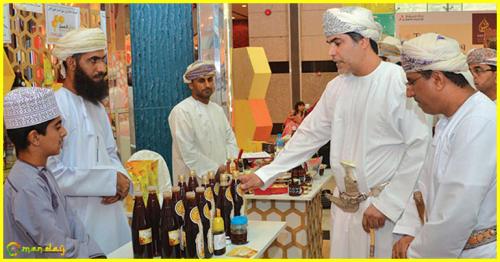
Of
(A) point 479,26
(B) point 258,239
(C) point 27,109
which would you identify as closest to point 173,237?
(B) point 258,239

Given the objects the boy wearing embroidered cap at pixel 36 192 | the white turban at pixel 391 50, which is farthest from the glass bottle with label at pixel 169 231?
the white turban at pixel 391 50

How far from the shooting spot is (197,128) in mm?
5078

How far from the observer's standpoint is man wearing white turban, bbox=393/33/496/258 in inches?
81.3

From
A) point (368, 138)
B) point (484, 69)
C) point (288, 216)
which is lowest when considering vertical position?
point (288, 216)

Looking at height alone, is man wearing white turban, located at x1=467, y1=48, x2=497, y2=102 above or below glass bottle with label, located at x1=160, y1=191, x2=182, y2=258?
above

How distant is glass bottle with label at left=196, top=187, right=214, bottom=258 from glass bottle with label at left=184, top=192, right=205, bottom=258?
0.18 ft

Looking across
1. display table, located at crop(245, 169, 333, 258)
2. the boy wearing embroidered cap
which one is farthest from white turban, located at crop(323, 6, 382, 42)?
display table, located at crop(245, 169, 333, 258)

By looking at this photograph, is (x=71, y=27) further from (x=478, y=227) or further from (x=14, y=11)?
(x=478, y=227)

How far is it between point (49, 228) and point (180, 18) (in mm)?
3572

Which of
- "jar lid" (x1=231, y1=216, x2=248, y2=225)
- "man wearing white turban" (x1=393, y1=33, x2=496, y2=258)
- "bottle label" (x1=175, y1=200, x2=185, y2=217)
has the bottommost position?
"jar lid" (x1=231, y1=216, x2=248, y2=225)

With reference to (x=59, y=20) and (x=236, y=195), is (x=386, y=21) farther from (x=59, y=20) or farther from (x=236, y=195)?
(x=236, y=195)

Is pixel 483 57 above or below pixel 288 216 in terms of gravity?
above

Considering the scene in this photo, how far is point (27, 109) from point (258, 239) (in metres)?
1.31

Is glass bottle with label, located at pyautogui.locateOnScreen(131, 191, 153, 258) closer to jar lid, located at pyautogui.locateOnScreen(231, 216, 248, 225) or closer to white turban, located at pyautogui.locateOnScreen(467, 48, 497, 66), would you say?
jar lid, located at pyautogui.locateOnScreen(231, 216, 248, 225)
